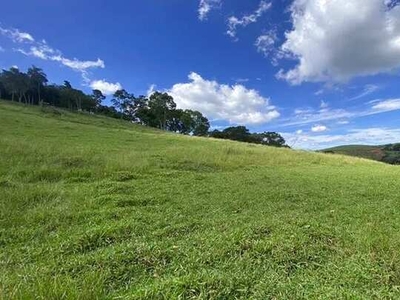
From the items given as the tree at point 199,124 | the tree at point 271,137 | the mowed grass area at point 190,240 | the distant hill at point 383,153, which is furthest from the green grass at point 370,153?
the mowed grass area at point 190,240

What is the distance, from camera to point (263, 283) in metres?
4.70

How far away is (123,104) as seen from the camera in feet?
331

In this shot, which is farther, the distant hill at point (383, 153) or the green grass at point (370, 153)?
the green grass at point (370, 153)

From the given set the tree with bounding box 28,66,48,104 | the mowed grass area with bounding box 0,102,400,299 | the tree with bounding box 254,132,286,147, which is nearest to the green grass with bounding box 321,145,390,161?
the tree with bounding box 254,132,286,147

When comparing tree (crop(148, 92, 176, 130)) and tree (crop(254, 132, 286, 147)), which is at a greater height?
tree (crop(148, 92, 176, 130))

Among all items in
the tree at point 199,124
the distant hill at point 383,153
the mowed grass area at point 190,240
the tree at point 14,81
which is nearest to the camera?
the mowed grass area at point 190,240

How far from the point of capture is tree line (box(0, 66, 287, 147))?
81000mm

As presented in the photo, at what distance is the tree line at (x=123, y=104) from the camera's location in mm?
81000

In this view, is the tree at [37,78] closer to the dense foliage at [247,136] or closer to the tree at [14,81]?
the tree at [14,81]

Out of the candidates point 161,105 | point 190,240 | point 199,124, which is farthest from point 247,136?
point 190,240

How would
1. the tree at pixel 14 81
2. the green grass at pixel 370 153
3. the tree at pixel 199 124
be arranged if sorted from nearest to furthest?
1. the green grass at pixel 370 153
2. the tree at pixel 14 81
3. the tree at pixel 199 124

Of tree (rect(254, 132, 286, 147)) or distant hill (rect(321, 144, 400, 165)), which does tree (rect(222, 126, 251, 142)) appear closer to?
tree (rect(254, 132, 286, 147))

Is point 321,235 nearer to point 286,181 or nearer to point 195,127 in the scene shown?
point 286,181

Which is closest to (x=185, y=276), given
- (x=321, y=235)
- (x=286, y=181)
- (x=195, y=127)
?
(x=321, y=235)
